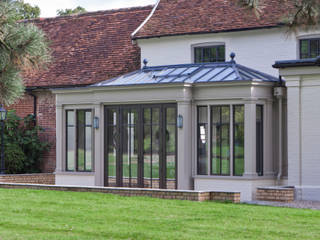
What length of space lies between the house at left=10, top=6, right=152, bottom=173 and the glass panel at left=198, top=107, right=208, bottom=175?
19.8ft

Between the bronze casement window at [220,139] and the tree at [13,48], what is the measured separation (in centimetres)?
1010

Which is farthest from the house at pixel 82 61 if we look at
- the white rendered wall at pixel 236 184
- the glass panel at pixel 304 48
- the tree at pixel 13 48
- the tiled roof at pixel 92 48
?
the tree at pixel 13 48

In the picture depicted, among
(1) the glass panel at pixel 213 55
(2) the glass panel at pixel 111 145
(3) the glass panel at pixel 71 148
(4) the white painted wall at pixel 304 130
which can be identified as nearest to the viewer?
(4) the white painted wall at pixel 304 130

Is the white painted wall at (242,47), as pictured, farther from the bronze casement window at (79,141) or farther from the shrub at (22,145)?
the shrub at (22,145)

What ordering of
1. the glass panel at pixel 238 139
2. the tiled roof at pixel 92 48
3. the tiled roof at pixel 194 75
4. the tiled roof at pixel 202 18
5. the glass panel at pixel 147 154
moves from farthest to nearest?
the tiled roof at pixel 92 48, the tiled roof at pixel 202 18, the glass panel at pixel 147 154, the tiled roof at pixel 194 75, the glass panel at pixel 238 139

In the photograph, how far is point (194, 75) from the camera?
66.8 feet

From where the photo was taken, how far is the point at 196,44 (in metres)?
23.7

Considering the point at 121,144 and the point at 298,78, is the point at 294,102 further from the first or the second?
the point at 121,144

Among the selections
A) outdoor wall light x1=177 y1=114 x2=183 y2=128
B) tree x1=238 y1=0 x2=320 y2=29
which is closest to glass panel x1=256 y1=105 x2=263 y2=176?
outdoor wall light x1=177 y1=114 x2=183 y2=128

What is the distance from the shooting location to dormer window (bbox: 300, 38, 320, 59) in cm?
2156

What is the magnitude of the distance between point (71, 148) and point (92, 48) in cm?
626

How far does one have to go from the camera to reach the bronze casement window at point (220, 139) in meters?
19.1

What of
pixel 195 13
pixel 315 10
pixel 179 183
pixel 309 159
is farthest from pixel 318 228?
pixel 195 13

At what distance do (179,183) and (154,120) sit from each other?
6.58 ft
